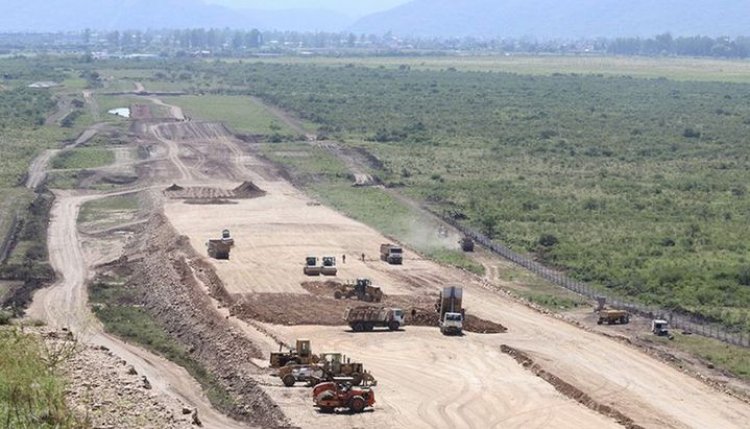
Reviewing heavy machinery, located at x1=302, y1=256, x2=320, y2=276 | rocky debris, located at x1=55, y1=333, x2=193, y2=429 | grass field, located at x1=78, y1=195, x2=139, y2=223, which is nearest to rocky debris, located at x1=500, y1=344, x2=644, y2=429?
rocky debris, located at x1=55, y1=333, x2=193, y2=429

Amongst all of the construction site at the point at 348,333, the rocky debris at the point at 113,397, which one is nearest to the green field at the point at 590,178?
the construction site at the point at 348,333

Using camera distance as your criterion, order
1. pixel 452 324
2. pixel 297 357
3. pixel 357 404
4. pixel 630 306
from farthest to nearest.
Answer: pixel 630 306, pixel 452 324, pixel 297 357, pixel 357 404

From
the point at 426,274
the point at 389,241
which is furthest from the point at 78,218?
the point at 426,274

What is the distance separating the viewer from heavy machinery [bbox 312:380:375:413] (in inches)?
1693

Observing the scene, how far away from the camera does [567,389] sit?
4669 cm

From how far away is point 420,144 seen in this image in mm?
132625

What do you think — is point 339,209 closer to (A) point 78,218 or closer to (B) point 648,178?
(A) point 78,218

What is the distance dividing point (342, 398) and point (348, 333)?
37.4 ft

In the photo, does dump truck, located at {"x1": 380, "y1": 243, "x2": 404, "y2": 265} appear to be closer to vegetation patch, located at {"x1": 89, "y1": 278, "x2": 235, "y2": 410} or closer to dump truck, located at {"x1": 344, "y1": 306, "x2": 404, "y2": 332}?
vegetation patch, located at {"x1": 89, "y1": 278, "x2": 235, "y2": 410}

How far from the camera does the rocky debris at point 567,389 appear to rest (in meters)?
43.4

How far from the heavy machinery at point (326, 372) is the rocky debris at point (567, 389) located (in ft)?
20.3

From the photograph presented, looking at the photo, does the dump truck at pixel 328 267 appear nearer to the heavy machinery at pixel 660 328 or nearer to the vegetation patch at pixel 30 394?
the heavy machinery at pixel 660 328

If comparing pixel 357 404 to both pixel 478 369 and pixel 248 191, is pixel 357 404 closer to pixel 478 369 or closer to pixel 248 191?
pixel 478 369

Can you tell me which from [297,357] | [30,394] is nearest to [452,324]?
[297,357]
